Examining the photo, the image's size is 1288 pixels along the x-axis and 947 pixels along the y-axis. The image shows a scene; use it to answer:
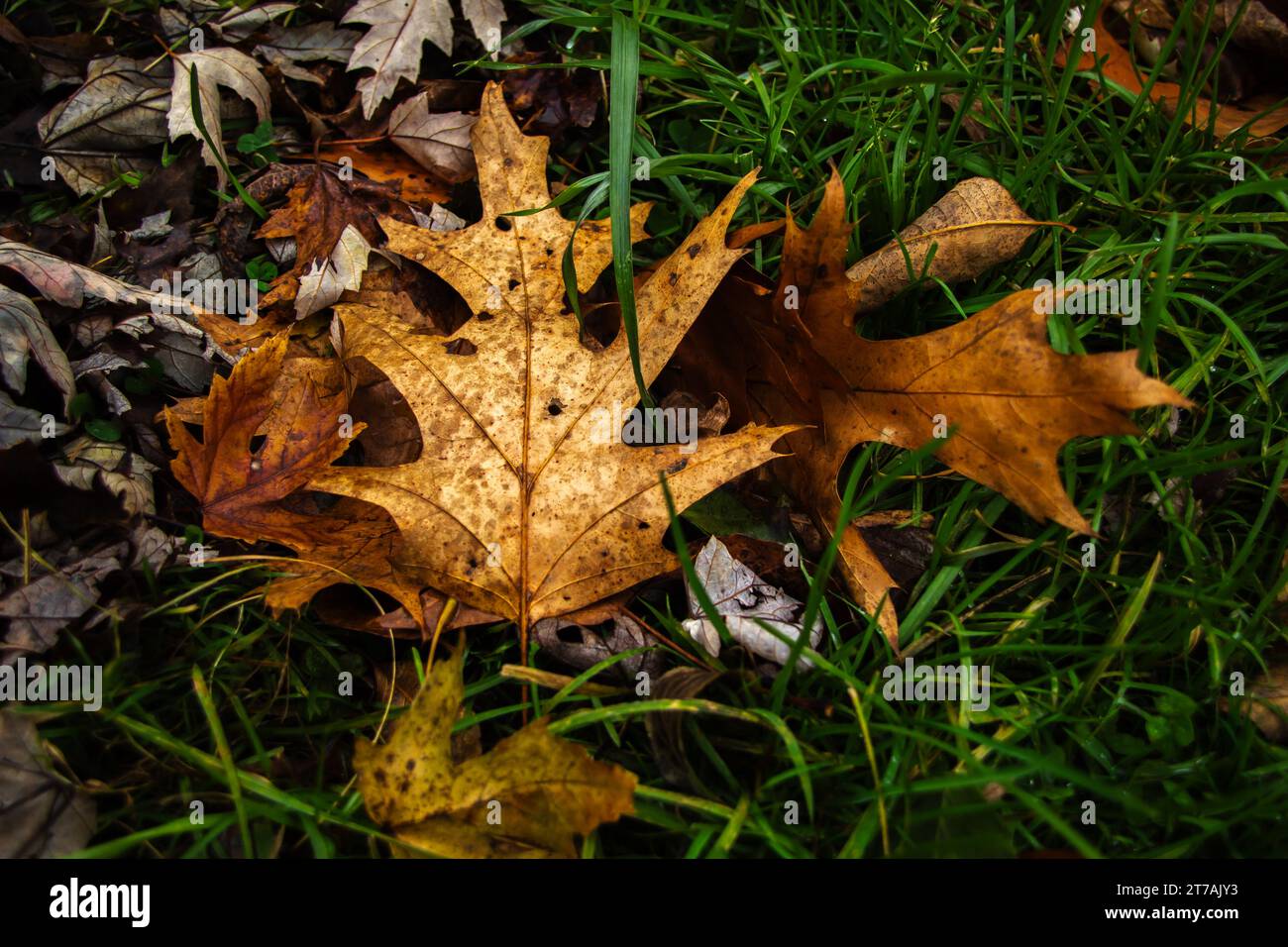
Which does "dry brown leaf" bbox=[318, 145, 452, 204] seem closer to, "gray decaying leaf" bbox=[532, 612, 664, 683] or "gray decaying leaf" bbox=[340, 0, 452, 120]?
→ "gray decaying leaf" bbox=[340, 0, 452, 120]

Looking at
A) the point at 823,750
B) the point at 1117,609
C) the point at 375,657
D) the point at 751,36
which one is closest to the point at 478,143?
the point at 751,36

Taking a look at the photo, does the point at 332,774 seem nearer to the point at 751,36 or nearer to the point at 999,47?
the point at 751,36

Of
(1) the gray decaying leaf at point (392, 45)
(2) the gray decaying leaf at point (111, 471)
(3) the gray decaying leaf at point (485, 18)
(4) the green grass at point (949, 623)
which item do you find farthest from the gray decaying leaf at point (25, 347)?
(3) the gray decaying leaf at point (485, 18)

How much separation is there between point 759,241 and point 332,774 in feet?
A: 5.72

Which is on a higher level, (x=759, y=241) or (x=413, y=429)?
(x=759, y=241)

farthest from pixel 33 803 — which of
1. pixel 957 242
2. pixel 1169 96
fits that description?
pixel 1169 96

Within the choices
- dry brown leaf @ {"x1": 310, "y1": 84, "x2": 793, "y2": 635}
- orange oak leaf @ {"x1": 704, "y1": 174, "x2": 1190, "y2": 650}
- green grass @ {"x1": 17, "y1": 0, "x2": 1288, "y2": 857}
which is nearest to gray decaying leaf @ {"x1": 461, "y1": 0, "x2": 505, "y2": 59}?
green grass @ {"x1": 17, "y1": 0, "x2": 1288, "y2": 857}

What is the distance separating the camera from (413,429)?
7.23ft

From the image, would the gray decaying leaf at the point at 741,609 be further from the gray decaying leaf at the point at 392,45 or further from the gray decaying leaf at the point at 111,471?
the gray decaying leaf at the point at 392,45

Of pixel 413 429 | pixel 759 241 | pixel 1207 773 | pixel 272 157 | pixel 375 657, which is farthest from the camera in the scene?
pixel 272 157

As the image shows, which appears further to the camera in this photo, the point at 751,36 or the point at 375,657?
the point at 751,36

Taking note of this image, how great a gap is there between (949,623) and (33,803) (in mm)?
1944

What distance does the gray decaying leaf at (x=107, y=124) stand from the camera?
264 cm

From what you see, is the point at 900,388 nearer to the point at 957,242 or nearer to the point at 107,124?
the point at 957,242
